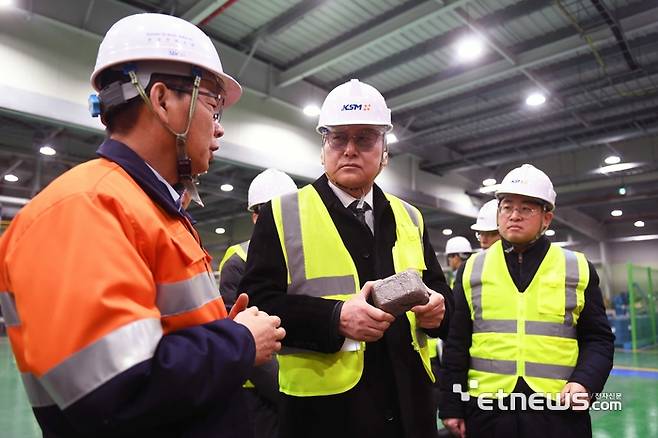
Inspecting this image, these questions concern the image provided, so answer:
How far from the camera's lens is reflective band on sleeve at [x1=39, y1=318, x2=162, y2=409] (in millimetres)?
842

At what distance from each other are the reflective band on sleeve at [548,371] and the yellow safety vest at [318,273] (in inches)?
29.3

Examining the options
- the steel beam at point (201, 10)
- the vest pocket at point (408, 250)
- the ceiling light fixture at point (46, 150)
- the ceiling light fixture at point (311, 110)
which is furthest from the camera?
the ceiling light fixture at point (311, 110)

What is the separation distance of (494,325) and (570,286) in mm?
426

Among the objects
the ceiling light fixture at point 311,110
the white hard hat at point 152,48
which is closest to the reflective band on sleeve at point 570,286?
the white hard hat at point 152,48

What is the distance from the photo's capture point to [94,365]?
0.85 metres

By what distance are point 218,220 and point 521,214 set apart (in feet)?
50.6

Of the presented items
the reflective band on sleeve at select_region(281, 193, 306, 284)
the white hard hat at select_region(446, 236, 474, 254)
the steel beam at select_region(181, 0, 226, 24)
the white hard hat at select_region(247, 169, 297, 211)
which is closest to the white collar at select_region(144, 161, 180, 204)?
the reflective band on sleeve at select_region(281, 193, 306, 284)

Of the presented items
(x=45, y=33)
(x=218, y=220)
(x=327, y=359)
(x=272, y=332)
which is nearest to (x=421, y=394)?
(x=327, y=359)

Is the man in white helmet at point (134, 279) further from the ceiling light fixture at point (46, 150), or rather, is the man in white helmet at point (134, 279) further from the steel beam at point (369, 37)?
the ceiling light fixture at point (46, 150)

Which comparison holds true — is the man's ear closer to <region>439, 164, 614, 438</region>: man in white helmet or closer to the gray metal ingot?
the gray metal ingot

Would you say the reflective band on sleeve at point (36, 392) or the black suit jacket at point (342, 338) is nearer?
the reflective band on sleeve at point (36, 392)

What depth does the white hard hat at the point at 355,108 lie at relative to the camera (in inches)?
79.9

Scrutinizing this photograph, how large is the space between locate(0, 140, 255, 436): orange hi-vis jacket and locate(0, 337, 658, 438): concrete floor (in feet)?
16.3

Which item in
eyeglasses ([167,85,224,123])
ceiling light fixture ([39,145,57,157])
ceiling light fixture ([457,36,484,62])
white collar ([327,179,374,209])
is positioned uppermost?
ceiling light fixture ([457,36,484,62])
